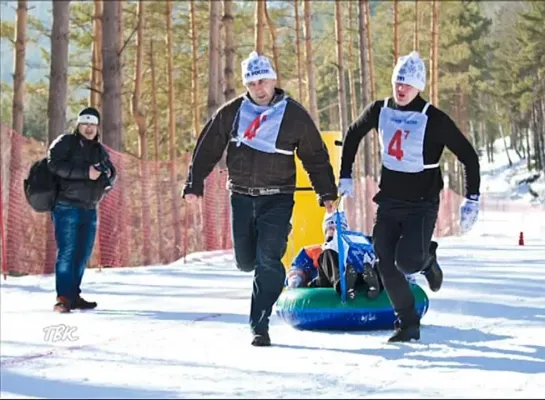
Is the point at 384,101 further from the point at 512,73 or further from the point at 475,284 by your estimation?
the point at 512,73

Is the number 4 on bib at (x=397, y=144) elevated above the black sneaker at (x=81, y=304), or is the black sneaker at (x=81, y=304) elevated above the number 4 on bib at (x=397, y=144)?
the number 4 on bib at (x=397, y=144)

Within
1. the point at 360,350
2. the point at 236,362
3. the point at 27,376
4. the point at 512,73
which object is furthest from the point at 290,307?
the point at 512,73

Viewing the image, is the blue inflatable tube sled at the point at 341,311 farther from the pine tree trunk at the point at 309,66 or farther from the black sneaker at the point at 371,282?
the pine tree trunk at the point at 309,66

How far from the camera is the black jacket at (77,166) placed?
25.6 ft

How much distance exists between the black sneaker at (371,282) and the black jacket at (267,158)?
714mm

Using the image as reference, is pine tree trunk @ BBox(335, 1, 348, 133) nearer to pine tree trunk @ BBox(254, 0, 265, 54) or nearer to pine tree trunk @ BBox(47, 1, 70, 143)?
pine tree trunk @ BBox(254, 0, 265, 54)

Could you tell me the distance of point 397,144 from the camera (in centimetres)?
577

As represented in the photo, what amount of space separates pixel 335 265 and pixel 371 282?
332 millimetres

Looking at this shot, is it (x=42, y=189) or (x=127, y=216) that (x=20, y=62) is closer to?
(x=127, y=216)

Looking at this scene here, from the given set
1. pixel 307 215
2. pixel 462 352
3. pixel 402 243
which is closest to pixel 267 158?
pixel 402 243

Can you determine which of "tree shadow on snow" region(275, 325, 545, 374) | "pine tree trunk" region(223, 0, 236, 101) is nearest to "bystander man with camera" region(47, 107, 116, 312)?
"tree shadow on snow" region(275, 325, 545, 374)

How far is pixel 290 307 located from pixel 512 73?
14.3 meters

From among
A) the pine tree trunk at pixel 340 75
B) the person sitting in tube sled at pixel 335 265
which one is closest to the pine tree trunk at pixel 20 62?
the pine tree trunk at pixel 340 75

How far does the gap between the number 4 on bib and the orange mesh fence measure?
550 cm
